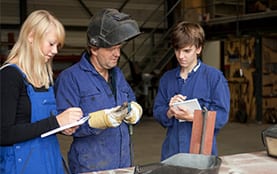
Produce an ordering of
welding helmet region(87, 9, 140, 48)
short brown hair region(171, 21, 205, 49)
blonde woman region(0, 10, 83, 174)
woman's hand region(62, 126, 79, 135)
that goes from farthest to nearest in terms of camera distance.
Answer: short brown hair region(171, 21, 205, 49) → welding helmet region(87, 9, 140, 48) → woman's hand region(62, 126, 79, 135) → blonde woman region(0, 10, 83, 174)

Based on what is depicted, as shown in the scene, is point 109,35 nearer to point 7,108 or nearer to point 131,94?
point 131,94

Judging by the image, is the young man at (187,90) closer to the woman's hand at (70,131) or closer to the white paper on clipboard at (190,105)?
the white paper on clipboard at (190,105)

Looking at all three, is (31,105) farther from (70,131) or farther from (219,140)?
(219,140)

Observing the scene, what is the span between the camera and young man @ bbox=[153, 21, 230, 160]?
216cm

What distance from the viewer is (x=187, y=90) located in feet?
7.40

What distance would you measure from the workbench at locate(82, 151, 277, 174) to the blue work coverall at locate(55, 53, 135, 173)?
258 mm

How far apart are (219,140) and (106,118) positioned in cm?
597

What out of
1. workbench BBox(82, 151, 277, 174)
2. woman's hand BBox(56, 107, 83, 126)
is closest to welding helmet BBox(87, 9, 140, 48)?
woman's hand BBox(56, 107, 83, 126)

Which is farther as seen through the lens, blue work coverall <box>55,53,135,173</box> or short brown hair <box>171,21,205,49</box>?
short brown hair <box>171,21,205,49</box>

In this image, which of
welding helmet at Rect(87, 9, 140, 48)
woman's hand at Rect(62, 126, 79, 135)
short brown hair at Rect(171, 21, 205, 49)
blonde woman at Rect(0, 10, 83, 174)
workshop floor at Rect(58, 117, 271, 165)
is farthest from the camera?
workshop floor at Rect(58, 117, 271, 165)

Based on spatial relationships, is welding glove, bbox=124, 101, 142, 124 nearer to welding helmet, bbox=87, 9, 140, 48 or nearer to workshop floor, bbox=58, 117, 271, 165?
welding helmet, bbox=87, 9, 140, 48

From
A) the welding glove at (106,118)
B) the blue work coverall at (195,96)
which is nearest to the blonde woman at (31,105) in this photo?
the welding glove at (106,118)

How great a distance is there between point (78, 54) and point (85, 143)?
9278mm

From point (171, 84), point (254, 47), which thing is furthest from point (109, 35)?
point (254, 47)
